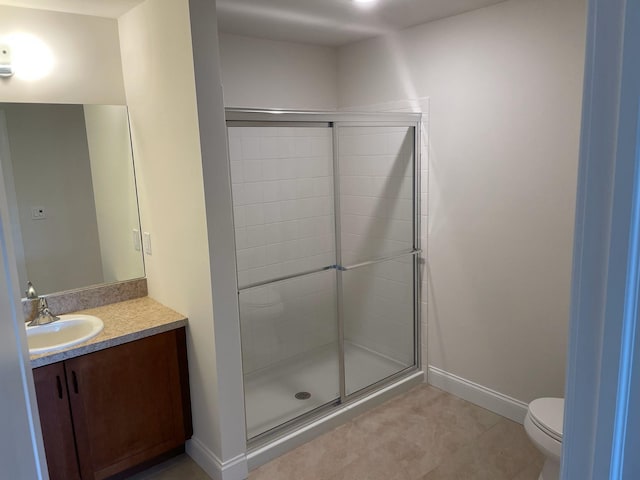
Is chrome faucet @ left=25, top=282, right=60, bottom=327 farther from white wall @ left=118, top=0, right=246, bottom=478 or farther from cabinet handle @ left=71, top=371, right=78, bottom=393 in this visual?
white wall @ left=118, top=0, right=246, bottom=478

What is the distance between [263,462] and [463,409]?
1.30m

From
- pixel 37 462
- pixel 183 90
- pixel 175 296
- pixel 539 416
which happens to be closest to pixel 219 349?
pixel 175 296

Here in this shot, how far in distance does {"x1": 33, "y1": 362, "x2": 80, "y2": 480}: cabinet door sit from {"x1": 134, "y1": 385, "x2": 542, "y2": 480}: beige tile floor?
0.43 m

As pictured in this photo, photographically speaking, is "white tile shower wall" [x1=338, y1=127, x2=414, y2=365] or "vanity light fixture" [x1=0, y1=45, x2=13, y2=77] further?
"white tile shower wall" [x1=338, y1=127, x2=414, y2=365]

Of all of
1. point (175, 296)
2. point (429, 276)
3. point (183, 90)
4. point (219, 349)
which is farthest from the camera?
point (429, 276)

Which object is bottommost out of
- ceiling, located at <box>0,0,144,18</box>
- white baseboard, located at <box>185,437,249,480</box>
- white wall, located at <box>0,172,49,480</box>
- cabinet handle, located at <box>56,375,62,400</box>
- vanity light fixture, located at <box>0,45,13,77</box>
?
white baseboard, located at <box>185,437,249,480</box>

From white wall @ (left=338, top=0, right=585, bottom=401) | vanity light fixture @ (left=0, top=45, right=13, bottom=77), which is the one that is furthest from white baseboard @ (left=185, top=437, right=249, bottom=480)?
vanity light fixture @ (left=0, top=45, right=13, bottom=77)

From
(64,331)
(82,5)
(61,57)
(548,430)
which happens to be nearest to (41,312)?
(64,331)

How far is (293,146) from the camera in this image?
278 cm

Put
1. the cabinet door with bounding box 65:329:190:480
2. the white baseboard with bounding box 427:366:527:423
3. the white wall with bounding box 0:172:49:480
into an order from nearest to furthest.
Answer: the white wall with bounding box 0:172:49:480, the cabinet door with bounding box 65:329:190:480, the white baseboard with bounding box 427:366:527:423

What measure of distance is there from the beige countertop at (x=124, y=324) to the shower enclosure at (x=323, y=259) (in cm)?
46

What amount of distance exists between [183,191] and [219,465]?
138 centimetres

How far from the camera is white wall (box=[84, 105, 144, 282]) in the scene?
261 centimetres

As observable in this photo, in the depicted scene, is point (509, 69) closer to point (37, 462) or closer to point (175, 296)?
point (175, 296)
